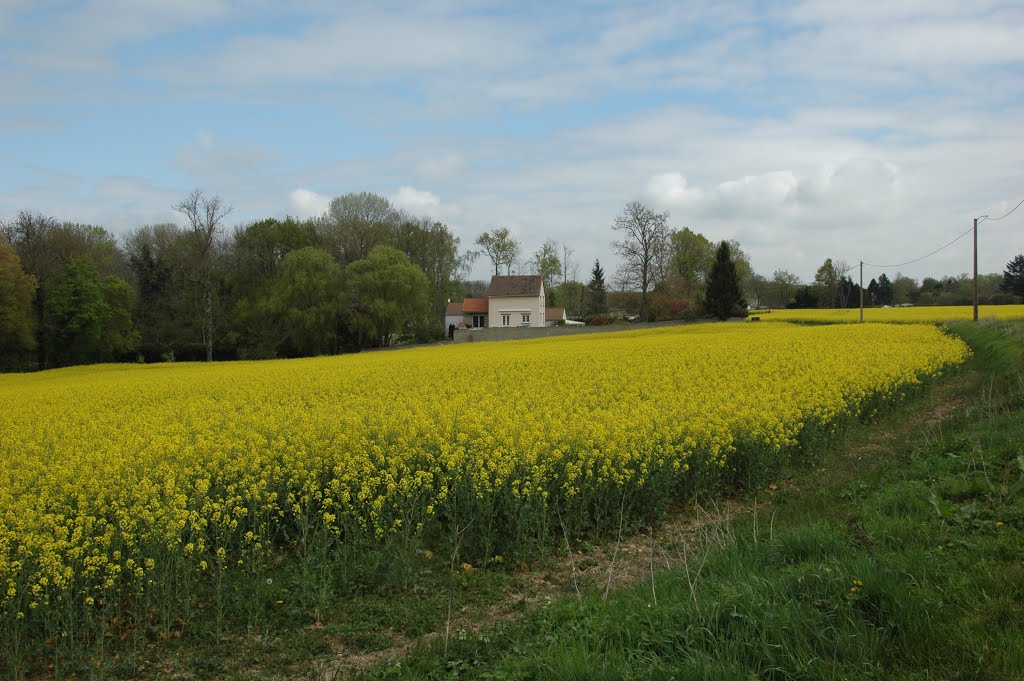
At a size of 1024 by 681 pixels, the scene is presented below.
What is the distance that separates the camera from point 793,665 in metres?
3.79

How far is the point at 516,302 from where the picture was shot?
76062 millimetres

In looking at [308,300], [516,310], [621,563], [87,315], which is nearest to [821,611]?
[621,563]

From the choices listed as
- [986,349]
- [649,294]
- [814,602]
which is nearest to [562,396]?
[814,602]

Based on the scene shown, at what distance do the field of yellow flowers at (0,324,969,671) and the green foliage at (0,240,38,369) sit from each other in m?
31.2

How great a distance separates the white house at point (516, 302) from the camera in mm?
75562

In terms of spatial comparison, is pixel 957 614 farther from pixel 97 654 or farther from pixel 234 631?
pixel 97 654

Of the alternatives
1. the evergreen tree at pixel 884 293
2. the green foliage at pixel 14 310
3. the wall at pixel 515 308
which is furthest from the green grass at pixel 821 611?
the evergreen tree at pixel 884 293

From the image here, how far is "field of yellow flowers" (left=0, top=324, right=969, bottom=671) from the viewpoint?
214 inches

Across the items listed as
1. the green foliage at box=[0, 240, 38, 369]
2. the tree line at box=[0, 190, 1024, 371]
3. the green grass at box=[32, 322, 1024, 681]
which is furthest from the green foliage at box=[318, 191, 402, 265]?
the green grass at box=[32, 322, 1024, 681]

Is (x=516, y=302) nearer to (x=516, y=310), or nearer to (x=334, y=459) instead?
(x=516, y=310)

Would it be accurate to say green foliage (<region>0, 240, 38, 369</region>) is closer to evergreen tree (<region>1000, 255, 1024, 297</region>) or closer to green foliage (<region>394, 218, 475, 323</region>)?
green foliage (<region>394, 218, 475, 323</region>)

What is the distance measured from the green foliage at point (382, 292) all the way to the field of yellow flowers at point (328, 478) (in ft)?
117

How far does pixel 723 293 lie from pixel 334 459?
55.1m

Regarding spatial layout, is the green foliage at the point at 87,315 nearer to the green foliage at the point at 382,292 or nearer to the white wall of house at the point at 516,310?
the green foliage at the point at 382,292
